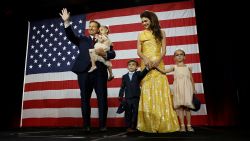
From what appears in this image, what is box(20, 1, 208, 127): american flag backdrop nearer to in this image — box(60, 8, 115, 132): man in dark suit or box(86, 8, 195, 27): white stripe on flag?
box(86, 8, 195, 27): white stripe on flag

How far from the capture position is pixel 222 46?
399cm

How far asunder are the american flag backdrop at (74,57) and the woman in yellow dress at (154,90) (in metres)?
1.42

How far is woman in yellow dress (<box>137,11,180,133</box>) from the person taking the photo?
2.68 metres

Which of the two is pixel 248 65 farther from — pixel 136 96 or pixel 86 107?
pixel 86 107

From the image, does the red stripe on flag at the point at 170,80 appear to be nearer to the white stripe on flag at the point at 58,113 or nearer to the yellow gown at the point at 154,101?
the white stripe on flag at the point at 58,113

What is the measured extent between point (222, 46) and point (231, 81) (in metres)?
0.51

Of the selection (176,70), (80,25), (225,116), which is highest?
(80,25)

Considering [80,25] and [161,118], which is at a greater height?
[80,25]

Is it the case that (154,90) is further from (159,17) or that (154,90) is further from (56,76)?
(56,76)

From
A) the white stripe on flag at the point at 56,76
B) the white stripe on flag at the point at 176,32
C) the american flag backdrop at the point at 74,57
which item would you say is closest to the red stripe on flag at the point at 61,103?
the american flag backdrop at the point at 74,57

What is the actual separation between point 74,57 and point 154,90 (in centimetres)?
231

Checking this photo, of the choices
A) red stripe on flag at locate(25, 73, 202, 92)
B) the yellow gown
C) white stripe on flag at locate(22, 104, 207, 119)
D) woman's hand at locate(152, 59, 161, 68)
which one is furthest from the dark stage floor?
red stripe on flag at locate(25, 73, 202, 92)

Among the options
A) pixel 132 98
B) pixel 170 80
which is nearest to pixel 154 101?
pixel 132 98

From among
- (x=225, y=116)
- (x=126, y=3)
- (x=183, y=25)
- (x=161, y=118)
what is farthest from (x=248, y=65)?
(x=126, y=3)
